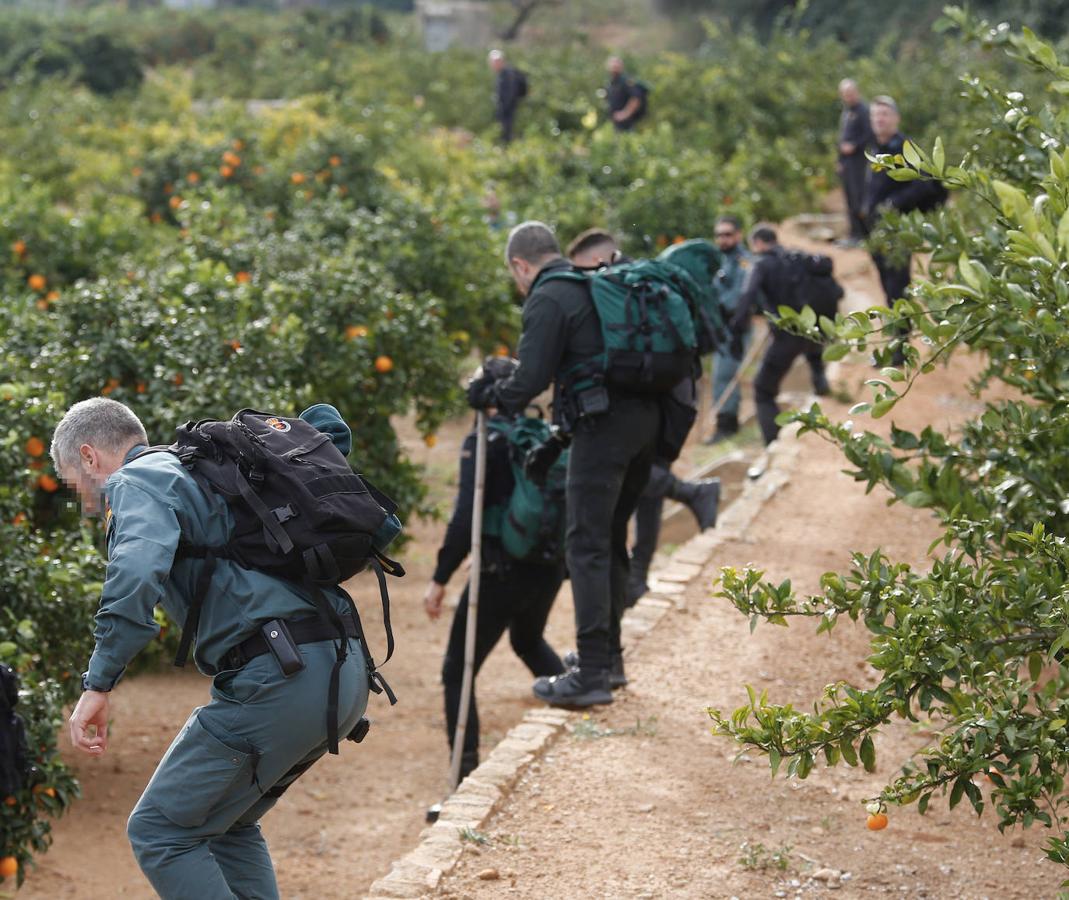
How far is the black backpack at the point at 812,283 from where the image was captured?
10.1 metres

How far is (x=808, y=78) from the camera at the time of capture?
21453mm

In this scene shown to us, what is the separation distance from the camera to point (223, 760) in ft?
11.9

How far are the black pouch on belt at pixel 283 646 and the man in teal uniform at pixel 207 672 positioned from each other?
0.07ft

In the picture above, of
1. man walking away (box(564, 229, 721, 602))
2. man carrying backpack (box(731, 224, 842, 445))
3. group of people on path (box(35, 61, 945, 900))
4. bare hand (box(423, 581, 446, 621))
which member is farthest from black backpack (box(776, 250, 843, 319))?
group of people on path (box(35, 61, 945, 900))

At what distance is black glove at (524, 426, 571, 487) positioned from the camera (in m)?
5.95

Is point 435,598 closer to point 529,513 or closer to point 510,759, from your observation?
point 529,513

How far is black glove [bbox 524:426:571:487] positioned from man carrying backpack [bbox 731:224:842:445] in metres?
4.26

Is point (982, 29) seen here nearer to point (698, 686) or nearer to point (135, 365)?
point (698, 686)

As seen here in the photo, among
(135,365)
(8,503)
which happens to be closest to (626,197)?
(135,365)

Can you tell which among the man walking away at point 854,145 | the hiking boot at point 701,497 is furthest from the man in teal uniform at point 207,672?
the man walking away at point 854,145

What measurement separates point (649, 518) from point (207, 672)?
4327 millimetres

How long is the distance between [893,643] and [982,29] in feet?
10.6

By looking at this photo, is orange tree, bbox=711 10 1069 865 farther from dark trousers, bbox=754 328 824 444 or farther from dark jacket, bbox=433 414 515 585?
dark trousers, bbox=754 328 824 444

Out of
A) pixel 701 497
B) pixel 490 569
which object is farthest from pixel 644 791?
pixel 701 497
